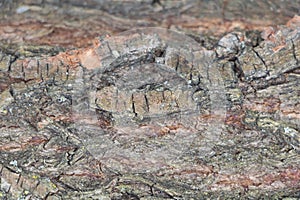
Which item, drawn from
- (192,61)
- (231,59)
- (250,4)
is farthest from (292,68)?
(250,4)

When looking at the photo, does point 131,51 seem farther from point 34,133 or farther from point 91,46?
point 34,133

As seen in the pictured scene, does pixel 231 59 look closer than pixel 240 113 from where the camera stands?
No

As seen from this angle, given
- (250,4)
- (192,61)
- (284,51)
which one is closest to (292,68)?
(284,51)

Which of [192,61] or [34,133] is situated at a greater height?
[192,61]

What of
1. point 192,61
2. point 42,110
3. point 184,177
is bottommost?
point 184,177

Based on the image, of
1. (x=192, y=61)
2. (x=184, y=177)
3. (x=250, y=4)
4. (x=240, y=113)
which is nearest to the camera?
(x=184, y=177)

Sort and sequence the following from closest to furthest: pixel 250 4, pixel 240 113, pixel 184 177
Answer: pixel 184 177
pixel 240 113
pixel 250 4
